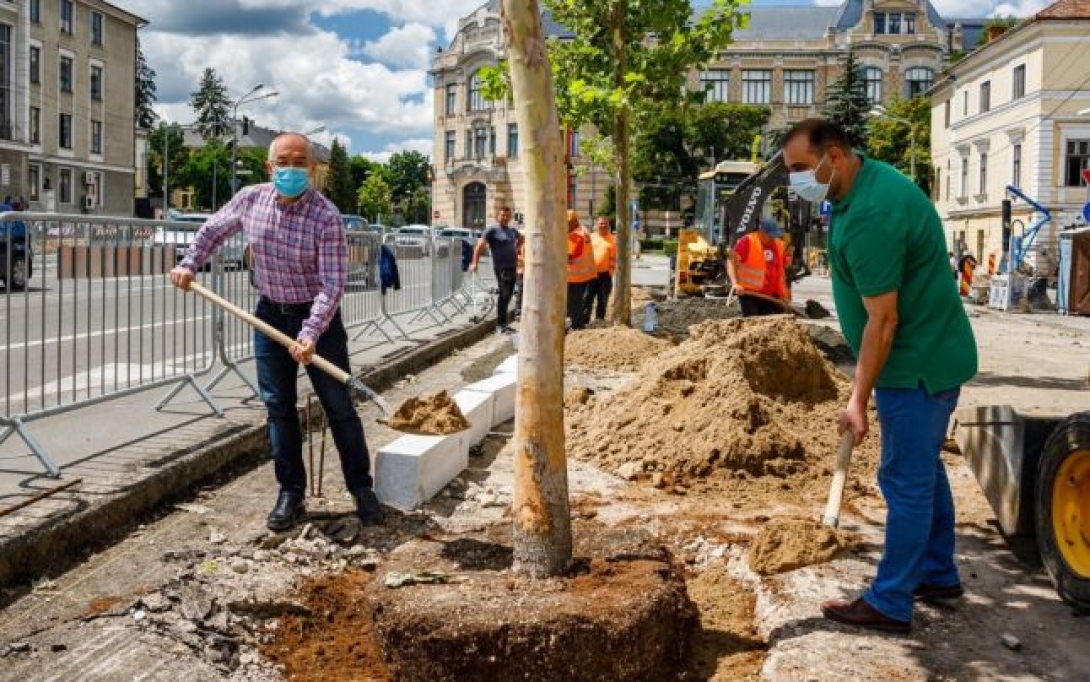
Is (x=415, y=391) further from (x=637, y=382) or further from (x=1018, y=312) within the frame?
(x=1018, y=312)

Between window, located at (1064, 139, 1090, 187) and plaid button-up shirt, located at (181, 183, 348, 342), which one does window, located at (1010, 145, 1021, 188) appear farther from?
plaid button-up shirt, located at (181, 183, 348, 342)

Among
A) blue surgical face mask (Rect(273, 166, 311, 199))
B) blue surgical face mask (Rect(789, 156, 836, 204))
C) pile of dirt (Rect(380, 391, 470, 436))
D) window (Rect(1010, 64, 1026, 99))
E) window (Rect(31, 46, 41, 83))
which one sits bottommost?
pile of dirt (Rect(380, 391, 470, 436))

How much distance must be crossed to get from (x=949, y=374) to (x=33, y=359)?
514 cm

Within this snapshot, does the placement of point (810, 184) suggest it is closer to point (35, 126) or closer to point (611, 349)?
point (611, 349)

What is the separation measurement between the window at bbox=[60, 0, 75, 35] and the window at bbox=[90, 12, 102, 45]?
7.54 ft

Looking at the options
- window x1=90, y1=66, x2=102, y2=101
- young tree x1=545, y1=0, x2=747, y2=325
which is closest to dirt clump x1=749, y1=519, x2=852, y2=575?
young tree x1=545, y1=0, x2=747, y2=325

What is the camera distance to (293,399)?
5648 mm

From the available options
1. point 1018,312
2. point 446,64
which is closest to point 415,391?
point 1018,312

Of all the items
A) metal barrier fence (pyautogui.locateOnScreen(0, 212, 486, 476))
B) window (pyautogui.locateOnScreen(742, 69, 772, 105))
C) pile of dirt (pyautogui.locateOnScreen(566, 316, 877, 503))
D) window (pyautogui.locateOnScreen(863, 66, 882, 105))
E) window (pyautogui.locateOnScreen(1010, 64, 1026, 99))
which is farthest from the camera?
window (pyautogui.locateOnScreen(742, 69, 772, 105))

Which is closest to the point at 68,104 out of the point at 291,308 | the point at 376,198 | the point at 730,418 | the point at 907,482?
the point at 376,198

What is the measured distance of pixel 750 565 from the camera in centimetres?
513

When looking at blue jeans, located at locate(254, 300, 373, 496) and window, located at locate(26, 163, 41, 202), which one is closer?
blue jeans, located at locate(254, 300, 373, 496)

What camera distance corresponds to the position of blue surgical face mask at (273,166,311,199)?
5383 millimetres

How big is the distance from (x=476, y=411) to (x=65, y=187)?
63.4 metres
